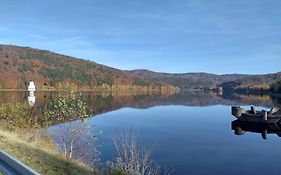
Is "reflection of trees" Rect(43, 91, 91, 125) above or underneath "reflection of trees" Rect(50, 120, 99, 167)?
above

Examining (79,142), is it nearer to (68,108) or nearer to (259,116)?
(68,108)

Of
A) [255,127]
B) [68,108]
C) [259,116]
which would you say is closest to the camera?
[68,108]

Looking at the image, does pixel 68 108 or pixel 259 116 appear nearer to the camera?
pixel 68 108

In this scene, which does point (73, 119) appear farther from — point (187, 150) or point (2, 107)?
point (187, 150)

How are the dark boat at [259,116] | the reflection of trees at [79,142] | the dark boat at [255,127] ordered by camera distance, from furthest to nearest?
the dark boat at [259,116], the dark boat at [255,127], the reflection of trees at [79,142]

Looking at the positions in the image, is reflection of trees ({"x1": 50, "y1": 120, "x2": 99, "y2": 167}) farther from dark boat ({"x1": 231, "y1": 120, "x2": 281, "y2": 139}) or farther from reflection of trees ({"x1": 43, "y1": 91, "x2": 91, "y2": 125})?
dark boat ({"x1": 231, "y1": 120, "x2": 281, "y2": 139})

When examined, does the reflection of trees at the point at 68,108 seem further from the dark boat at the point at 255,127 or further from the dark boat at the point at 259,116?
the dark boat at the point at 259,116

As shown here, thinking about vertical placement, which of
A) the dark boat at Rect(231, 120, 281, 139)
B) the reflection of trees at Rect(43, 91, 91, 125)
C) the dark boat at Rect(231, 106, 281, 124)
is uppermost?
the reflection of trees at Rect(43, 91, 91, 125)

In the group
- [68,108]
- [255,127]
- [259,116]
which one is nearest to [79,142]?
[68,108]

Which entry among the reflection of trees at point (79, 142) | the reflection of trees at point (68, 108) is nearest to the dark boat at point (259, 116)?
the reflection of trees at point (79, 142)

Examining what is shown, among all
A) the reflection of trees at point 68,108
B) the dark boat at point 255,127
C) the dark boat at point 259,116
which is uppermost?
the reflection of trees at point 68,108

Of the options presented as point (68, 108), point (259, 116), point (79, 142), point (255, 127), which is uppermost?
point (68, 108)

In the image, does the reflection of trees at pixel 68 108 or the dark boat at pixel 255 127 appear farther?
the dark boat at pixel 255 127

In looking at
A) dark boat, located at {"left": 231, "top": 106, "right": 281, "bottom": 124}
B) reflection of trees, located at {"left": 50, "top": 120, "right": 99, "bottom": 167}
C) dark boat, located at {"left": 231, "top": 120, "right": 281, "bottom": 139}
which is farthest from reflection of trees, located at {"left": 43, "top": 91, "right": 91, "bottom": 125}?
dark boat, located at {"left": 231, "top": 106, "right": 281, "bottom": 124}
